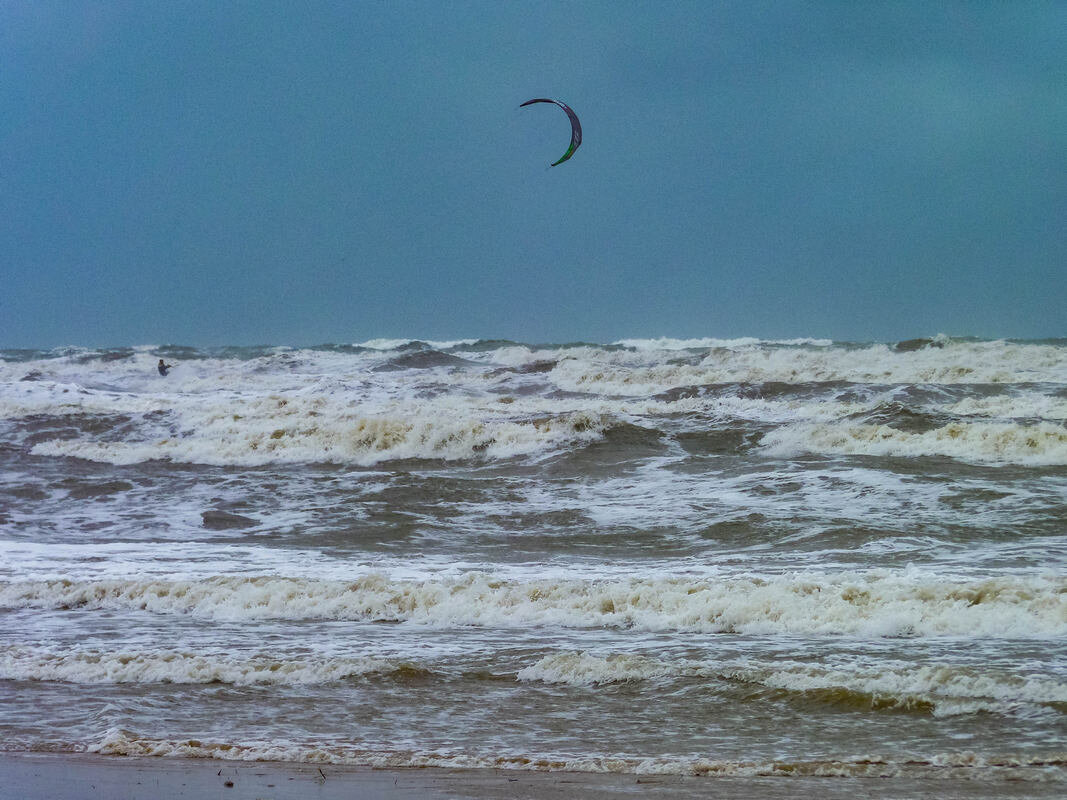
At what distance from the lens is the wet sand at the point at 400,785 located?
4.09 meters

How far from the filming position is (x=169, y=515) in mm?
13523

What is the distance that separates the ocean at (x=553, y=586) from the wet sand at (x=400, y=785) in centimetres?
13

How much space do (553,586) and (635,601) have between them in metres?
0.76

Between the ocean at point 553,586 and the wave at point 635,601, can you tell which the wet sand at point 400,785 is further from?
the wave at point 635,601

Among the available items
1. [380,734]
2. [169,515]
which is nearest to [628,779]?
[380,734]

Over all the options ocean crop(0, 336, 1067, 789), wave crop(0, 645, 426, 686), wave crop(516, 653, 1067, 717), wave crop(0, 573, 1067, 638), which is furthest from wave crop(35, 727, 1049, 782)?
wave crop(0, 573, 1067, 638)

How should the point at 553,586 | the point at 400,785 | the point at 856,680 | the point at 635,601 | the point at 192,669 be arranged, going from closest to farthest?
the point at 400,785 < the point at 856,680 < the point at 192,669 < the point at 635,601 < the point at 553,586

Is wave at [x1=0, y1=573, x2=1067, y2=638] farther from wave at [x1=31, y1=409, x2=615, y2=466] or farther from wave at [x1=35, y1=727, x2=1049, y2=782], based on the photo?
wave at [x1=31, y1=409, x2=615, y2=466]

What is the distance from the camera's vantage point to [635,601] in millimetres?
7840

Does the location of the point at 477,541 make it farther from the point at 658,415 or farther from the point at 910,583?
the point at 658,415

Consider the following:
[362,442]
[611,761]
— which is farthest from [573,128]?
[611,761]

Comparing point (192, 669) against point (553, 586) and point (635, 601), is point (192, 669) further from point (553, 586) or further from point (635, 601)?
point (635, 601)

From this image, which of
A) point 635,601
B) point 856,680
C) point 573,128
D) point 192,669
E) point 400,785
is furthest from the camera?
point 573,128

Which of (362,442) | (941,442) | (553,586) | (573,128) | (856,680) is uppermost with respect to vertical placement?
(573,128)
